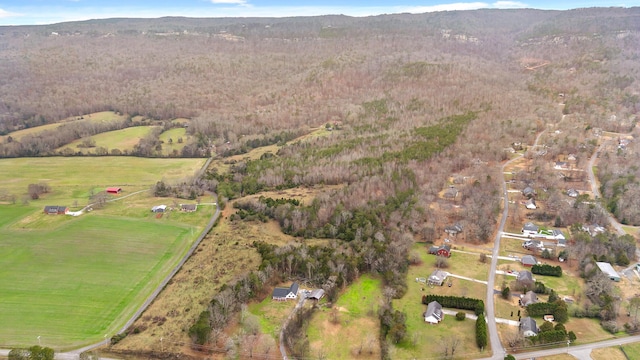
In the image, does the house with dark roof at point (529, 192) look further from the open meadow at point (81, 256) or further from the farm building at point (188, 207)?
the farm building at point (188, 207)

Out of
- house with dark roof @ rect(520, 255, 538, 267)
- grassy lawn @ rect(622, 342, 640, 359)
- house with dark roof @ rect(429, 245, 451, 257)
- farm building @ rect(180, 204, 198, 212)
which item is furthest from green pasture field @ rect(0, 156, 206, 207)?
grassy lawn @ rect(622, 342, 640, 359)

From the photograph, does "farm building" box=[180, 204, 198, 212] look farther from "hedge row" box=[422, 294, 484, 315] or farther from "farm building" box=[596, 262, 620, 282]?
"farm building" box=[596, 262, 620, 282]

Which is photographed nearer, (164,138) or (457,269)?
(457,269)

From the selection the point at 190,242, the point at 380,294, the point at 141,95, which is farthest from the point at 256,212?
the point at 141,95

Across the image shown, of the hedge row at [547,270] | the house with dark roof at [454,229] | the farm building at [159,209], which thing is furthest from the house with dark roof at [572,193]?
the farm building at [159,209]

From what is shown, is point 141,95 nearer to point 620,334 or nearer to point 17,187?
point 17,187

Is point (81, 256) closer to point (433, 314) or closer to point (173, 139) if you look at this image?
point (433, 314)
